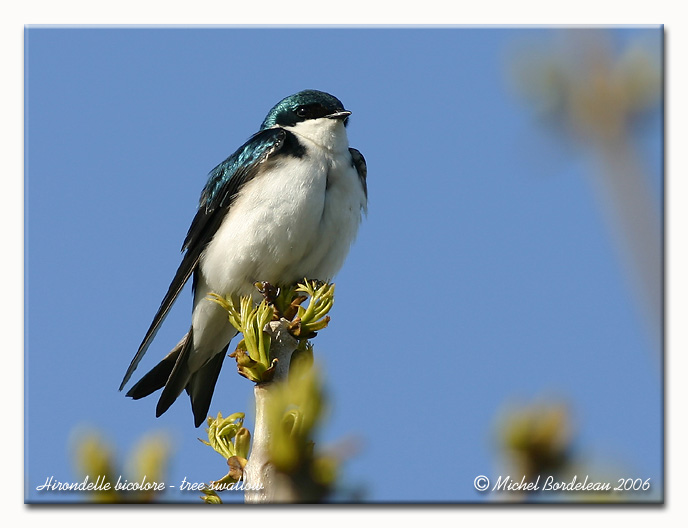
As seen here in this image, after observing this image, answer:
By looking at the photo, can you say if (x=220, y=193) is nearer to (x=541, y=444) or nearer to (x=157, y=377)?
(x=157, y=377)

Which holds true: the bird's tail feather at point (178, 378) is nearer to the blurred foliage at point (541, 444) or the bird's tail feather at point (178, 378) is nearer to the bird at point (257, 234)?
the bird at point (257, 234)

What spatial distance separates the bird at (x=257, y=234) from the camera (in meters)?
3.14

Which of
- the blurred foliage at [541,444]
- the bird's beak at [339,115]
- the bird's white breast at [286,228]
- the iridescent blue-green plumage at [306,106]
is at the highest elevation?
the iridescent blue-green plumage at [306,106]

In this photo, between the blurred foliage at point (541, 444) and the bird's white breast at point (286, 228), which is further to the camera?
the bird's white breast at point (286, 228)

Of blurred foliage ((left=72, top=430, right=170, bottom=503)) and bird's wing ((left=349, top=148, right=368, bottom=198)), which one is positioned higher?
bird's wing ((left=349, top=148, right=368, bottom=198))

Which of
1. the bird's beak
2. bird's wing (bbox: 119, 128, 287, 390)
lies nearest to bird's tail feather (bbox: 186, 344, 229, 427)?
bird's wing (bbox: 119, 128, 287, 390)

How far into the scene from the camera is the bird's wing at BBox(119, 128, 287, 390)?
133 inches

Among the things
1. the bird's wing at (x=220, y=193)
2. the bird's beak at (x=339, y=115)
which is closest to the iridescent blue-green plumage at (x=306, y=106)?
the bird's beak at (x=339, y=115)

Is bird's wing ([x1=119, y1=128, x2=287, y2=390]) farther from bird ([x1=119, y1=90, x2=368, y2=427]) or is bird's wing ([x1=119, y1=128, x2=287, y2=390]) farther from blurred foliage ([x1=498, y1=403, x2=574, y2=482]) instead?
blurred foliage ([x1=498, y1=403, x2=574, y2=482])

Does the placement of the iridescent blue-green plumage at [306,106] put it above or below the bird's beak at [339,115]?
above

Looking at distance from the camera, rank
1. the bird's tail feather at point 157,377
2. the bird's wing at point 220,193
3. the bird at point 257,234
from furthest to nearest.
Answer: the bird's wing at point 220,193
the bird at point 257,234
the bird's tail feather at point 157,377

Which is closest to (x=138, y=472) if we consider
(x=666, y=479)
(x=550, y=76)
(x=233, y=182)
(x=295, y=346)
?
(x=295, y=346)

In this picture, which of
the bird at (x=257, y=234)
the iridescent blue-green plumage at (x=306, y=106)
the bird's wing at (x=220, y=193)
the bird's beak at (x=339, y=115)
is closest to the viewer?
the bird at (x=257, y=234)

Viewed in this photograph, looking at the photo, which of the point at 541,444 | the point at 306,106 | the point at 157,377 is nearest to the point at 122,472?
the point at 541,444
